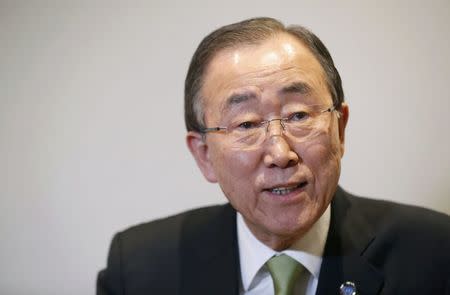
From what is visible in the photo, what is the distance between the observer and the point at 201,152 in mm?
1248

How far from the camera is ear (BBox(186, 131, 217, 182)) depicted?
123cm

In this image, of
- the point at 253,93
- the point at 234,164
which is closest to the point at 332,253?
the point at 234,164

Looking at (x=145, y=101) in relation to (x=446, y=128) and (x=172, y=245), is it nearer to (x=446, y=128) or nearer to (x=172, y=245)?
(x=172, y=245)

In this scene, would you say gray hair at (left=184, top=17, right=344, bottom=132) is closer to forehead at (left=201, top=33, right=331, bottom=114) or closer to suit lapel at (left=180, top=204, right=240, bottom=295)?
forehead at (left=201, top=33, right=331, bottom=114)

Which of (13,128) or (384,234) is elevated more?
(13,128)

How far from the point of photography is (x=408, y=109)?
153cm

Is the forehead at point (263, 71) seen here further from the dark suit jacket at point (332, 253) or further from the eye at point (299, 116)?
the dark suit jacket at point (332, 253)

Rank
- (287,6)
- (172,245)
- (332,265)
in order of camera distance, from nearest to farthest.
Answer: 1. (332,265)
2. (172,245)
3. (287,6)

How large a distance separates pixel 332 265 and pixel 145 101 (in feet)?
2.74

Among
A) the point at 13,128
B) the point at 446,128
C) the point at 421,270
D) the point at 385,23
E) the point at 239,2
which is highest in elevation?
the point at 239,2

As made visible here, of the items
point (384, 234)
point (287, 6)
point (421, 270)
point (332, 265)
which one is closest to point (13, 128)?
point (287, 6)

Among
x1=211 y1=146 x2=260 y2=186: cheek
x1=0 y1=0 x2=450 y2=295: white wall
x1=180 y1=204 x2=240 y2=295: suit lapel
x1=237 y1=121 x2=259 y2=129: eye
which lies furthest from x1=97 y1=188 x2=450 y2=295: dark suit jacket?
x1=237 y1=121 x2=259 y2=129: eye

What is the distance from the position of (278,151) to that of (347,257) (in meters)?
0.42

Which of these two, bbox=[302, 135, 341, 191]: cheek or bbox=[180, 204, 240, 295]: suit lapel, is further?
bbox=[180, 204, 240, 295]: suit lapel
